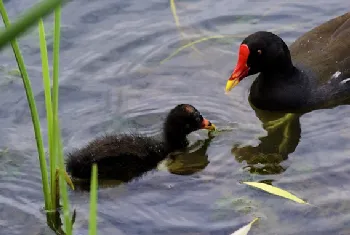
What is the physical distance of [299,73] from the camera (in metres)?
5.82

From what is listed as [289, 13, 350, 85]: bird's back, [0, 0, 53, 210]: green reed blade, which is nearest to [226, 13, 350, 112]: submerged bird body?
[289, 13, 350, 85]: bird's back

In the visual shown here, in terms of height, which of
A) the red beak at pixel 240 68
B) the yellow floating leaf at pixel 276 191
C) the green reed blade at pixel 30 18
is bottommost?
the yellow floating leaf at pixel 276 191

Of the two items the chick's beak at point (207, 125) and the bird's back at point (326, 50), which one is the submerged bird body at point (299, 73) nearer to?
the bird's back at point (326, 50)

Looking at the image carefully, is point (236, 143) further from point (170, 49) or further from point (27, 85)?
point (27, 85)

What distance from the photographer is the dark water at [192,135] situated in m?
4.18

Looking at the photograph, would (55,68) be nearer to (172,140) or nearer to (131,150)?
(131,150)

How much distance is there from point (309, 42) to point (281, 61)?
1.80ft

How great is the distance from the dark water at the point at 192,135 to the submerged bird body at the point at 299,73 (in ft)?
0.59

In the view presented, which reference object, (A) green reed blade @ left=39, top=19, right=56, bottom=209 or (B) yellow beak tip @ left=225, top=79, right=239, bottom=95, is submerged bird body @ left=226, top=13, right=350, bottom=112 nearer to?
(B) yellow beak tip @ left=225, top=79, right=239, bottom=95

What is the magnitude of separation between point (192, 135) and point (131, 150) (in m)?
0.96

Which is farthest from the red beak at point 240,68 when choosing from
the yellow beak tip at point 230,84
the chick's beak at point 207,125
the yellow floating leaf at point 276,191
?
the yellow floating leaf at point 276,191

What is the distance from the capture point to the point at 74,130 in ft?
17.3

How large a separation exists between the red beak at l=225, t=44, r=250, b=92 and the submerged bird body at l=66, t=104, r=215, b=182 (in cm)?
65

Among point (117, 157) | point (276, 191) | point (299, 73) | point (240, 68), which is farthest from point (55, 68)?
point (299, 73)
